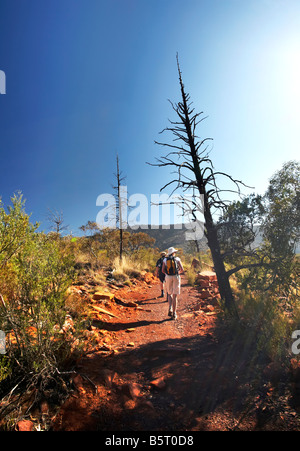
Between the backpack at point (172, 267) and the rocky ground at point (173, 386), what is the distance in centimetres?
169

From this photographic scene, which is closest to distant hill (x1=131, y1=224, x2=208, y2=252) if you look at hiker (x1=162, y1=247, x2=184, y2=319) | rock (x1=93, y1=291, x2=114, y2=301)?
rock (x1=93, y1=291, x2=114, y2=301)

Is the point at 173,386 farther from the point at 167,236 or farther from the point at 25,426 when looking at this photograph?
the point at 167,236

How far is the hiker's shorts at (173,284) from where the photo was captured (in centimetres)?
629

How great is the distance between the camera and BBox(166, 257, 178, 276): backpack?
20.8 ft

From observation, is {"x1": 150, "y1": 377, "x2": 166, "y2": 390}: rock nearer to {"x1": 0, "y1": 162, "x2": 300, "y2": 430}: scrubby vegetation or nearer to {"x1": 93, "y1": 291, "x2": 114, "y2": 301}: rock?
{"x1": 0, "y1": 162, "x2": 300, "y2": 430}: scrubby vegetation

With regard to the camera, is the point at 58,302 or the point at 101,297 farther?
the point at 101,297

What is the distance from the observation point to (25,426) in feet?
7.07

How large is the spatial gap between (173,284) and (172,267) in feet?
1.86

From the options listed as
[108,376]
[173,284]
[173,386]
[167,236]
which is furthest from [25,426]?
[167,236]

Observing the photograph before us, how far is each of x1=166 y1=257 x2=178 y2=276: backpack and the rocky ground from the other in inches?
66.4

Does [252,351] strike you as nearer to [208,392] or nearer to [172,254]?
[208,392]

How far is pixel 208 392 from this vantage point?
2.92 meters

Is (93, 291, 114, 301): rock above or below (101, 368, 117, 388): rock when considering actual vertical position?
above

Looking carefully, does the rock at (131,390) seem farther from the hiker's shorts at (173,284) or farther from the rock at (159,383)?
the hiker's shorts at (173,284)
